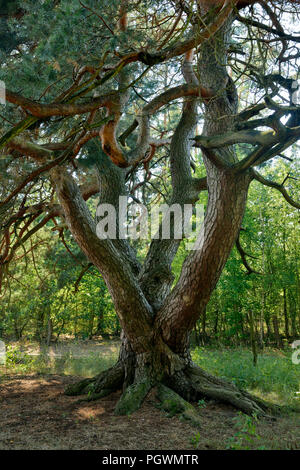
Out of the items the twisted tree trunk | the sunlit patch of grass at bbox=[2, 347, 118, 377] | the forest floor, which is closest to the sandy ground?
the forest floor

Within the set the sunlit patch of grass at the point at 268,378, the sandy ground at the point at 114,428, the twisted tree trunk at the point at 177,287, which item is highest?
the twisted tree trunk at the point at 177,287

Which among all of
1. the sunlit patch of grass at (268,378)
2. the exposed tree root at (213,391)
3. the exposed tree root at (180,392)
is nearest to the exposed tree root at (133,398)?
the exposed tree root at (180,392)

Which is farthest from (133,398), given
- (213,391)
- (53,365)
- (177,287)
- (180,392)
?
(53,365)

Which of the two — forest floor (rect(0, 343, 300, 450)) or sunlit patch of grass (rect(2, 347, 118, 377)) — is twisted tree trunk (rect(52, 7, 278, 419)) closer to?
forest floor (rect(0, 343, 300, 450))

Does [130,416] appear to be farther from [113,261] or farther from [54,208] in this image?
[54,208]

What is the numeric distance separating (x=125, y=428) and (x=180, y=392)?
1221mm

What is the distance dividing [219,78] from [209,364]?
229 inches

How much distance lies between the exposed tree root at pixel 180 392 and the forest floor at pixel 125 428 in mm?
100

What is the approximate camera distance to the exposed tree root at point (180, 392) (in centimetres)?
431

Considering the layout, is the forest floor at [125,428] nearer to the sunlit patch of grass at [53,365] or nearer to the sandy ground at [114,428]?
the sandy ground at [114,428]

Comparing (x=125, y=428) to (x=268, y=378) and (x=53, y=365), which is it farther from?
(x=53, y=365)

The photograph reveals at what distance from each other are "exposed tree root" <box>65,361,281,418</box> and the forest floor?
100 mm

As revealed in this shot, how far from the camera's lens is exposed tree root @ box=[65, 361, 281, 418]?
14.1ft

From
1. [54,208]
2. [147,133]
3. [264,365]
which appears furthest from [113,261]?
[264,365]
